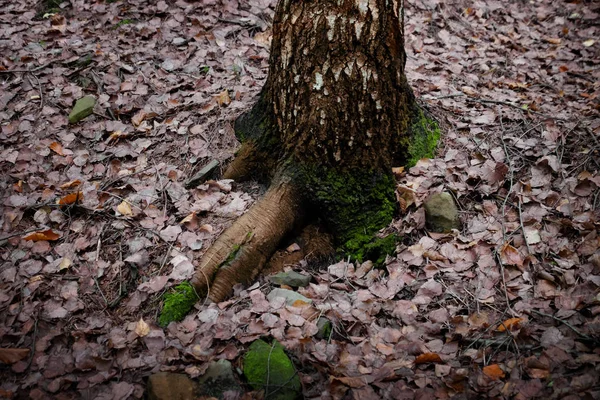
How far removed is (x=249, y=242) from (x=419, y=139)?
1.56 m

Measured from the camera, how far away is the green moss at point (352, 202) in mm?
3133

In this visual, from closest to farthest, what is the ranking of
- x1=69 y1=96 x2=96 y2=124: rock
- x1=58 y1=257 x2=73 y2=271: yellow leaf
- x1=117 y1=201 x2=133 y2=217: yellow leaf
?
x1=58 y1=257 x2=73 y2=271: yellow leaf, x1=117 y1=201 x2=133 y2=217: yellow leaf, x1=69 y1=96 x2=96 y2=124: rock

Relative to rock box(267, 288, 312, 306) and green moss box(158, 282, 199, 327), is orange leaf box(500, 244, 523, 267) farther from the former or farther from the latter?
green moss box(158, 282, 199, 327)

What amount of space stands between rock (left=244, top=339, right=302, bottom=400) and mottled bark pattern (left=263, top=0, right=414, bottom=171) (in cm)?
135

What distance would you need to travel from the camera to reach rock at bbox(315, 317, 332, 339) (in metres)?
2.57

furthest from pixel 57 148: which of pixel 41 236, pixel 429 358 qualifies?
pixel 429 358

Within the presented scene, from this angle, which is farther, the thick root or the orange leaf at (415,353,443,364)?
the thick root

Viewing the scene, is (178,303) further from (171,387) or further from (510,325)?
(510,325)

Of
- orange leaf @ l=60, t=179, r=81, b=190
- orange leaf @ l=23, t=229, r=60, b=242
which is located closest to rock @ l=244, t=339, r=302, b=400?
orange leaf @ l=23, t=229, r=60, b=242

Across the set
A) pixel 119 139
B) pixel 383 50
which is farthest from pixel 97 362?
pixel 383 50

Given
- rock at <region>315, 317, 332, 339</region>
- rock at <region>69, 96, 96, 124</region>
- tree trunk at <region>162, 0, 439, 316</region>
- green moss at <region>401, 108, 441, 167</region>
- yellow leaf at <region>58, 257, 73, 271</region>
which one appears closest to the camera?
rock at <region>315, 317, 332, 339</region>

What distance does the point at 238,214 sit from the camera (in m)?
3.31

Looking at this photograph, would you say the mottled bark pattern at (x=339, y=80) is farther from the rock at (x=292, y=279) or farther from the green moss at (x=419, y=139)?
the rock at (x=292, y=279)

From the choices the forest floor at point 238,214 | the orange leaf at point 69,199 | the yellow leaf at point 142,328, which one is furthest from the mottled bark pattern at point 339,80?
the orange leaf at point 69,199
